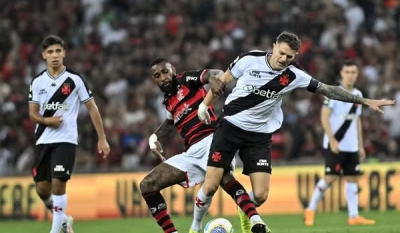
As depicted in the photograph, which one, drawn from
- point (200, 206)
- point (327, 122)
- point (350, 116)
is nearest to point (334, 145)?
point (327, 122)

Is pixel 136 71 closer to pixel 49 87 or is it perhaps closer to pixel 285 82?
pixel 49 87

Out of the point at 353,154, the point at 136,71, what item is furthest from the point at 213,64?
the point at 353,154

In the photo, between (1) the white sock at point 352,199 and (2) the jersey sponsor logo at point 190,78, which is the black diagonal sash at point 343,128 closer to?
(1) the white sock at point 352,199

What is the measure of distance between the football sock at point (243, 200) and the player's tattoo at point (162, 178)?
1.96 ft

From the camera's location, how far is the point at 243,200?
1239cm

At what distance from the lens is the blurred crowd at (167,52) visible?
23547mm

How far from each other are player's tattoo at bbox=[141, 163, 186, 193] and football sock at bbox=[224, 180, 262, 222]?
0.60 metres

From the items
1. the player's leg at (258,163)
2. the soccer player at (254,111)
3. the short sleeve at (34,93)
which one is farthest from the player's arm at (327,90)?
the short sleeve at (34,93)

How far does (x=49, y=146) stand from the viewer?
13.9 metres

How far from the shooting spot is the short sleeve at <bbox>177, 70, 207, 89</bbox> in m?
12.8

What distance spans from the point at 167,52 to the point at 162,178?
45.5 feet

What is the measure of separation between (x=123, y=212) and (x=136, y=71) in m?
5.72

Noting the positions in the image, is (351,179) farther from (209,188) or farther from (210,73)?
(210,73)

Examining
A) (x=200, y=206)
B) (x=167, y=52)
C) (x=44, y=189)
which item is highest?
(x=167, y=52)
